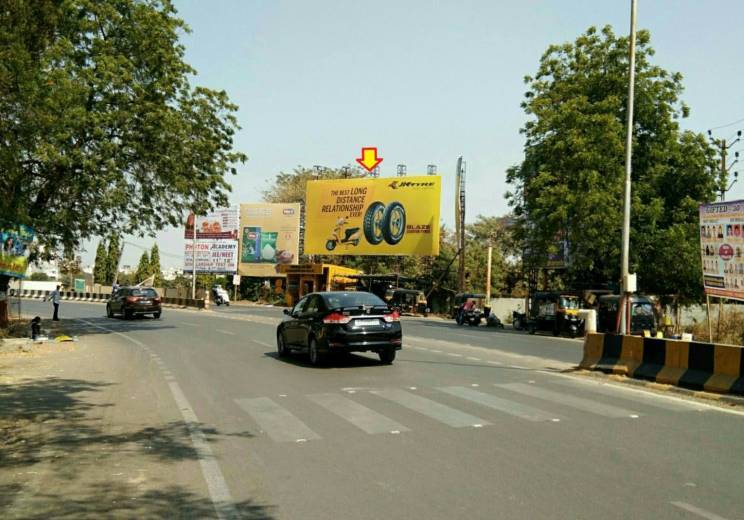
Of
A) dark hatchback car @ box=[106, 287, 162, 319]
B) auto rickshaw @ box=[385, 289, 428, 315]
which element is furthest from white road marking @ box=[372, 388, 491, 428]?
auto rickshaw @ box=[385, 289, 428, 315]

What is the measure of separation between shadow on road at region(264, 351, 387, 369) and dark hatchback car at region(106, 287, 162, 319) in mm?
20110

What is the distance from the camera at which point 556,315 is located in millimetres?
32875

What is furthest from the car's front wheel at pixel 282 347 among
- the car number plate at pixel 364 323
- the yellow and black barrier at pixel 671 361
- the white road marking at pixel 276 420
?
the yellow and black barrier at pixel 671 361

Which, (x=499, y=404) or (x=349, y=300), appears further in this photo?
(x=349, y=300)

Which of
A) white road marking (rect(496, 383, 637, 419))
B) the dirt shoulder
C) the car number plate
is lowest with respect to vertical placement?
the dirt shoulder

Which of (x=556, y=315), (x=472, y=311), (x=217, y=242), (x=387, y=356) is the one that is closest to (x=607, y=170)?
(x=556, y=315)

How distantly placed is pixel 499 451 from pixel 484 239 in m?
71.2

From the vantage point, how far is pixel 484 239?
7756cm

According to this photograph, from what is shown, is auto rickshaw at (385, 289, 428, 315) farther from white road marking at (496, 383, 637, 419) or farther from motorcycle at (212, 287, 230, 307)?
white road marking at (496, 383, 637, 419)

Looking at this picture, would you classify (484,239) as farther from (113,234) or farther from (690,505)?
(690,505)

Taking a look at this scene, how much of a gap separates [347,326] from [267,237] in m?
58.5

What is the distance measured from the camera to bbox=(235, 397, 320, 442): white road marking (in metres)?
8.27

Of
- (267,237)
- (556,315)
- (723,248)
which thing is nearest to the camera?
(723,248)

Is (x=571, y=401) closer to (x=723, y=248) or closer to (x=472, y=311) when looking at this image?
(x=723, y=248)
